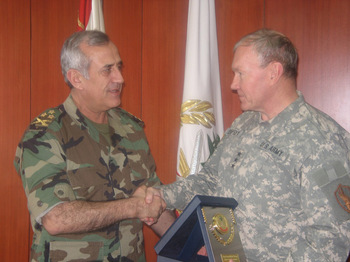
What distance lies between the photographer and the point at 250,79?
2078 mm

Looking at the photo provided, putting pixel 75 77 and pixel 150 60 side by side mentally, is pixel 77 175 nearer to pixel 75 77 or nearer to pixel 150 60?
pixel 75 77

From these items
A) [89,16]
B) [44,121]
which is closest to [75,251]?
[44,121]

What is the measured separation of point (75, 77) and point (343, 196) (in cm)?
167

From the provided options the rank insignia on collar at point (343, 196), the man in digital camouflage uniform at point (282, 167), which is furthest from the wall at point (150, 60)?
the rank insignia on collar at point (343, 196)

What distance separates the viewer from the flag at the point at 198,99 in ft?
9.87

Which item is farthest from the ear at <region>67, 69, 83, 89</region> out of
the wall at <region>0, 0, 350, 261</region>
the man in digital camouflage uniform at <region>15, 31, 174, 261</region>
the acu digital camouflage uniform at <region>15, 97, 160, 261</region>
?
the wall at <region>0, 0, 350, 261</region>

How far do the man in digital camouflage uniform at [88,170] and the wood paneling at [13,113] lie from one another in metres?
1.44

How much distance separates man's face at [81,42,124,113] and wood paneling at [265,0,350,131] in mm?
1739

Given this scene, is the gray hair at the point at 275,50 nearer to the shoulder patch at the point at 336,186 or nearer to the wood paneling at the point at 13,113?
the shoulder patch at the point at 336,186

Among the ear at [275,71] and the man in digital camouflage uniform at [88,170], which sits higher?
the ear at [275,71]

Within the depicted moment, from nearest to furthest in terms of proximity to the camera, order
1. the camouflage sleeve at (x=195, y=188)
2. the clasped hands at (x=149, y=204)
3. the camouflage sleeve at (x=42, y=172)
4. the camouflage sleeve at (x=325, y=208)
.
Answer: the camouflage sleeve at (x=325, y=208), the camouflage sleeve at (x=42, y=172), the clasped hands at (x=149, y=204), the camouflage sleeve at (x=195, y=188)

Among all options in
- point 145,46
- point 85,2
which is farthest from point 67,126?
A: point 145,46

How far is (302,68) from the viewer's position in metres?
3.28

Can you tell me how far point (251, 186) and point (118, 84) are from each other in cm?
108
